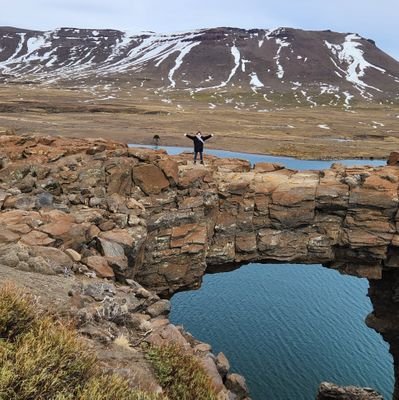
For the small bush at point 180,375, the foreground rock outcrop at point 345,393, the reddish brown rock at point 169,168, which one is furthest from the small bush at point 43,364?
the foreground rock outcrop at point 345,393

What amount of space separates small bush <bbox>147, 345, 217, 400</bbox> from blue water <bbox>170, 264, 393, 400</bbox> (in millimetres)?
21284

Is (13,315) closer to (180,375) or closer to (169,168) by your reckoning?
(180,375)

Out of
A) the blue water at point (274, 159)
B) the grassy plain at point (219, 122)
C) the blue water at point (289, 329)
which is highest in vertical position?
the grassy plain at point (219, 122)

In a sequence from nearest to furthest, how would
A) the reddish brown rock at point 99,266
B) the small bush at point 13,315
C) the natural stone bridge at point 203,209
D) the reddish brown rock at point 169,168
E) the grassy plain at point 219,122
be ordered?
the small bush at point 13,315 → the reddish brown rock at point 99,266 → the natural stone bridge at point 203,209 → the reddish brown rock at point 169,168 → the grassy plain at point 219,122

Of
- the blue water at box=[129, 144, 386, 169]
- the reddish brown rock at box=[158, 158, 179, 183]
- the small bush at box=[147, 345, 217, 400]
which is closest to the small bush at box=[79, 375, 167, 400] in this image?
the small bush at box=[147, 345, 217, 400]

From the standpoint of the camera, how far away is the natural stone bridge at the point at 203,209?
2414cm

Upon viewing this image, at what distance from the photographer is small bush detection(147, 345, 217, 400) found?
1055 centimetres

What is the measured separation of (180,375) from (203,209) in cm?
1852

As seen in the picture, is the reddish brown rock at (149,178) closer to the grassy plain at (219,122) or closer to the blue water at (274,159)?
the blue water at (274,159)

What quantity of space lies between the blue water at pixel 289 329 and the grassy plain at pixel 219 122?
5241cm

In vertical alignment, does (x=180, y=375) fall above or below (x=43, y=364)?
below

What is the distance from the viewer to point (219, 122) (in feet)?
428

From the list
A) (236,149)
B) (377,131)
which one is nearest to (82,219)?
(236,149)

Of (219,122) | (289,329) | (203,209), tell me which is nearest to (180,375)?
(203,209)
